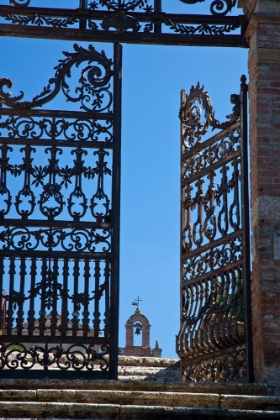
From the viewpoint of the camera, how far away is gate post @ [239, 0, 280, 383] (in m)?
9.42

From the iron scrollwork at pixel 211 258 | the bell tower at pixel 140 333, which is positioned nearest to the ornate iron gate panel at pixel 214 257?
the iron scrollwork at pixel 211 258

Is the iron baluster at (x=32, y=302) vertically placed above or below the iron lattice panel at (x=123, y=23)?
below

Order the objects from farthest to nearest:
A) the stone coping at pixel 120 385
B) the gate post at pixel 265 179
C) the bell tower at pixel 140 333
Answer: the bell tower at pixel 140 333 → the gate post at pixel 265 179 → the stone coping at pixel 120 385

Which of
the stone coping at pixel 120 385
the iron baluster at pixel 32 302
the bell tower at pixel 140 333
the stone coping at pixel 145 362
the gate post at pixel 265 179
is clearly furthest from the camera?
the bell tower at pixel 140 333

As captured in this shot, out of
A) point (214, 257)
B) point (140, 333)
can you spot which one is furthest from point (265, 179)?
point (140, 333)

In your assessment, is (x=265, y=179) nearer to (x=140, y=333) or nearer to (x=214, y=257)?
(x=214, y=257)

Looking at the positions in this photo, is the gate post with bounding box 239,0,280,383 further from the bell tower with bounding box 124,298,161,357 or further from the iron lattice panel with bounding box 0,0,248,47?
the bell tower with bounding box 124,298,161,357

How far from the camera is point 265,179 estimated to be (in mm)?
9922

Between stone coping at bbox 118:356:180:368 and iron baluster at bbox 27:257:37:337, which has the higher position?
iron baluster at bbox 27:257:37:337

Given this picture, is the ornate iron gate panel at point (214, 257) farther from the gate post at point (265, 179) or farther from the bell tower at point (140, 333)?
the bell tower at point (140, 333)

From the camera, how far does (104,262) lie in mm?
10070

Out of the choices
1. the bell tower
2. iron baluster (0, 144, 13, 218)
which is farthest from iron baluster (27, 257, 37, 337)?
the bell tower

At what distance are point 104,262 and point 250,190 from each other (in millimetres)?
1510

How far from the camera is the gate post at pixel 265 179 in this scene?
30.9 feet
